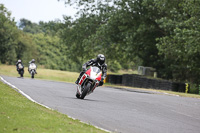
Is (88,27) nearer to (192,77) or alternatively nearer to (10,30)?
(192,77)

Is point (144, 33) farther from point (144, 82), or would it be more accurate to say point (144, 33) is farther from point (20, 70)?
point (20, 70)

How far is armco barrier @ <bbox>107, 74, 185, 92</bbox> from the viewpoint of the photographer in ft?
101

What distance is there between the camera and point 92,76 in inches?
583

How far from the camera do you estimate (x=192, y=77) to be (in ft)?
126

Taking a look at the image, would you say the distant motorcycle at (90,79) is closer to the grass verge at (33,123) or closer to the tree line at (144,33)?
the grass verge at (33,123)

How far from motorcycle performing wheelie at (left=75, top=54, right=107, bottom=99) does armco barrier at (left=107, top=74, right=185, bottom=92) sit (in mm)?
16095

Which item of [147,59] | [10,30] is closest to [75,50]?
[147,59]

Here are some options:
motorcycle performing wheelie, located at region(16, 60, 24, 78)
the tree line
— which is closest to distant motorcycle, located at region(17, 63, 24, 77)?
motorcycle performing wheelie, located at region(16, 60, 24, 78)

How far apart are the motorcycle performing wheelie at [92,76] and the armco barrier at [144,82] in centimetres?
1609

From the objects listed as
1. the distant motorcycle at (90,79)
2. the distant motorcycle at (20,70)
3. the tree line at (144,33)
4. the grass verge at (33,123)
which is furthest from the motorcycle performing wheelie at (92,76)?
the distant motorcycle at (20,70)

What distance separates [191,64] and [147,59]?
953 centimetres

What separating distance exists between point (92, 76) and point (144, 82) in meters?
20.4

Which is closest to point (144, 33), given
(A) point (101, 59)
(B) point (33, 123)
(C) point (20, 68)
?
(C) point (20, 68)

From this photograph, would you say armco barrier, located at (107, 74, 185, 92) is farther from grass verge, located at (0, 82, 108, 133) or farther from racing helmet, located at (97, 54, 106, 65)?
grass verge, located at (0, 82, 108, 133)
